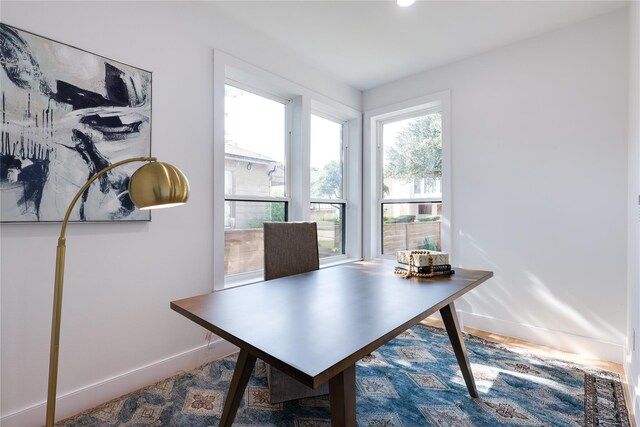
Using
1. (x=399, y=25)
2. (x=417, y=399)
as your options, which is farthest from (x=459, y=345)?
(x=399, y=25)

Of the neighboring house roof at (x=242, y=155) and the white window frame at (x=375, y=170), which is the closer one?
the neighboring house roof at (x=242, y=155)

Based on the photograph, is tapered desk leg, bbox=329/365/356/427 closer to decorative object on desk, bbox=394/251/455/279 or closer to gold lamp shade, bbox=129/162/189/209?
gold lamp shade, bbox=129/162/189/209

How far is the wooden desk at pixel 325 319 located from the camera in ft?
2.78

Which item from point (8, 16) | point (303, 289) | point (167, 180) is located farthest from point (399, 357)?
point (8, 16)

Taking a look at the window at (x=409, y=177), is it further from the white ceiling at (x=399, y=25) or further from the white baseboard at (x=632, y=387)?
the white baseboard at (x=632, y=387)

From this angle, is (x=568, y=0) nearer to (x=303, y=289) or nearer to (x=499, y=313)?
(x=499, y=313)

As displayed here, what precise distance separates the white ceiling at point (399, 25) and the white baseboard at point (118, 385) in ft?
8.17

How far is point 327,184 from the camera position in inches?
143

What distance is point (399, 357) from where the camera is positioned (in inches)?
92.7

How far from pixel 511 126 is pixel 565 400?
2072 mm

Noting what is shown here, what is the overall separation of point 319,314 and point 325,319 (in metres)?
0.06

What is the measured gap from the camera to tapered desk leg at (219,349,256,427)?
4.66 feet

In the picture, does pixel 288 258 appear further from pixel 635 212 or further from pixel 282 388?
pixel 635 212

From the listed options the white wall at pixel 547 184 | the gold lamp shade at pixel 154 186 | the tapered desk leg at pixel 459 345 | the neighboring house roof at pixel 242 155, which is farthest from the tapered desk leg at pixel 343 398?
the white wall at pixel 547 184
